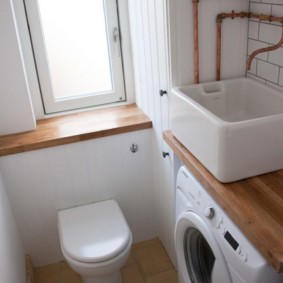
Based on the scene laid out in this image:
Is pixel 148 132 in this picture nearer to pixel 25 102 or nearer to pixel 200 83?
pixel 200 83

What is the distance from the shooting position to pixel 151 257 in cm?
217

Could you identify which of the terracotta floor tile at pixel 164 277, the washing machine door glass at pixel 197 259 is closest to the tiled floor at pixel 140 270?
the terracotta floor tile at pixel 164 277

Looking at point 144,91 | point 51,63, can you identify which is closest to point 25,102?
point 51,63

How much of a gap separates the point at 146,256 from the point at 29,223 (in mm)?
713

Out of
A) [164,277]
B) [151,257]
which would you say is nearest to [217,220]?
[164,277]

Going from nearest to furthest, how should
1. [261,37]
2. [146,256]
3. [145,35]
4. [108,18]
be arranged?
[261,37], [145,35], [108,18], [146,256]

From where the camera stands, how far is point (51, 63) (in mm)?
2078

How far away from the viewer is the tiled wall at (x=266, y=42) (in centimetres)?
139

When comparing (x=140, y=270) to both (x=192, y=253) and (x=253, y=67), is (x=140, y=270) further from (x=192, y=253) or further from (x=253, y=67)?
(x=253, y=67)

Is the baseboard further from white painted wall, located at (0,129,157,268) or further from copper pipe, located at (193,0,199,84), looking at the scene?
copper pipe, located at (193,0,199,84)

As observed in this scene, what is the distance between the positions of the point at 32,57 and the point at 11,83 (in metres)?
0.24

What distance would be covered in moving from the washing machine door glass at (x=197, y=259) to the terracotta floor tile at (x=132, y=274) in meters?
0.53

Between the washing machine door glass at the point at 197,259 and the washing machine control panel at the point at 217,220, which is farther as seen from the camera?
the washing machine door glass at the point at 197,259

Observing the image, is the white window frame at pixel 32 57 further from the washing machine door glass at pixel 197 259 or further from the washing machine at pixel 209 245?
the washing machine door glass at pixel 197 259
